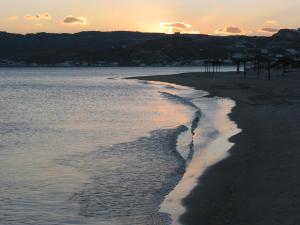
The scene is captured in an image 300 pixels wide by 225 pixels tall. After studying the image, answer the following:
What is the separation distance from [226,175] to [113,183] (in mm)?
2882

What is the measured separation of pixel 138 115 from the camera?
110 ft

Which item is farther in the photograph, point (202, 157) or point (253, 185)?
point (202, 157)

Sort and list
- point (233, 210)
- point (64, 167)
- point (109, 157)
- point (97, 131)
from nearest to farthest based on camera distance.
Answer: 1. point (233, 210)
2. point (64, 167)
3. point (109, 157)
4. point (97, 131)

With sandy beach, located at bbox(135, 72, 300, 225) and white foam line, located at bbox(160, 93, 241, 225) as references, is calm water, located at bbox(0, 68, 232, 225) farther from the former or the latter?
sandy beach, located at bbox(135, 72, 300, 225)

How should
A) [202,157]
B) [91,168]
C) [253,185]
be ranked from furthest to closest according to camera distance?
[202,157] → [91,168] → [253,185]

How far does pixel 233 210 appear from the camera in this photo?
418 inches

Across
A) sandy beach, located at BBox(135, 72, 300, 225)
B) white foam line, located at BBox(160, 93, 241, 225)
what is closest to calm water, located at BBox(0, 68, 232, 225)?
white foam line, located at BBox(160, 93, 241, 225)

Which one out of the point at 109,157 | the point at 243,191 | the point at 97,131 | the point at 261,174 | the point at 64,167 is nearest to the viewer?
the point at 243,191

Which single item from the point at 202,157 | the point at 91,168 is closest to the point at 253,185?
the point at 202,157

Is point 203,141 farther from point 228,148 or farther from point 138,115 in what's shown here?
point 138,115

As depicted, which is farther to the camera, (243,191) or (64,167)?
(64,167)

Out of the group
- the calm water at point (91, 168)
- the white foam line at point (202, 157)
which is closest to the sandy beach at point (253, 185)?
the white foam line at point (202, 157)

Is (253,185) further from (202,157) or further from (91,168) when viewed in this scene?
(91,168)

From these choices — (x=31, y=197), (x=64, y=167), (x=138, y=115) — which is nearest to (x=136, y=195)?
(x=31, y=197)
